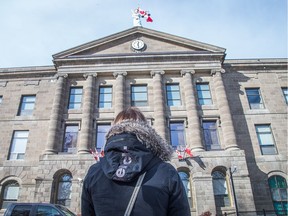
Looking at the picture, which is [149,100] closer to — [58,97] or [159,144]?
[58,97]

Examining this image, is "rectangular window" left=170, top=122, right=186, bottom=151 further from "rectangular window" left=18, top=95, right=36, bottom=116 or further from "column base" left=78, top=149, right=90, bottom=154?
"rectangular window" left=18, top=95, right=36, bottom=116

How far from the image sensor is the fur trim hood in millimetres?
2186

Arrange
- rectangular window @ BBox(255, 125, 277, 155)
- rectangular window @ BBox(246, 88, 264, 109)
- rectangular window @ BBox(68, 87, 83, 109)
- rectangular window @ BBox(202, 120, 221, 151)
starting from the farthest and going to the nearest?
rectangular window @ BBox(246, 88, 264, 109) < rectangular window @ BBox(68, 87, 83, 109) < rectangular window @ BBox(255, 125, 277, 155) < rectangular window @ BBox(202, 120, 221, 151)

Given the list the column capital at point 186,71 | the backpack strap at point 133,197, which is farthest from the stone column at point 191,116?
the backpack strap at point 133,197

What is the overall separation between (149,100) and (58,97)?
827 cm

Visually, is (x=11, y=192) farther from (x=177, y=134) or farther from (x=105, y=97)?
(x=177, y=134)

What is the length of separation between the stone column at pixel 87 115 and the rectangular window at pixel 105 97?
81cm

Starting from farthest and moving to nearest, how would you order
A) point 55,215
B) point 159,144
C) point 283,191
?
point 283,191 < point 55,215 < point 159,144

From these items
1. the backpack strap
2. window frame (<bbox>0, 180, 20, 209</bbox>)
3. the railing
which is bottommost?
the railing

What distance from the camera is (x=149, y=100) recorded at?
819 inches

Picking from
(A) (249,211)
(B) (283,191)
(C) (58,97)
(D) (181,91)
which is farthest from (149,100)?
(B) (283,191)

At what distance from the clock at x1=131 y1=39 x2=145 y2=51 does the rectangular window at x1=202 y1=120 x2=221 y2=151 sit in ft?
32.3

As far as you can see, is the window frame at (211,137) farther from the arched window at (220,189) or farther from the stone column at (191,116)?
the arched window at (220,189)

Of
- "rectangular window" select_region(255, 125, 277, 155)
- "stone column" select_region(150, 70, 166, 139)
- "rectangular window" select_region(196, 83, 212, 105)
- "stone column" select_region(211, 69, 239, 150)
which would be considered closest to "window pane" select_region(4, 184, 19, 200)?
"stone column" select_region(150, 70, 166, 139)
